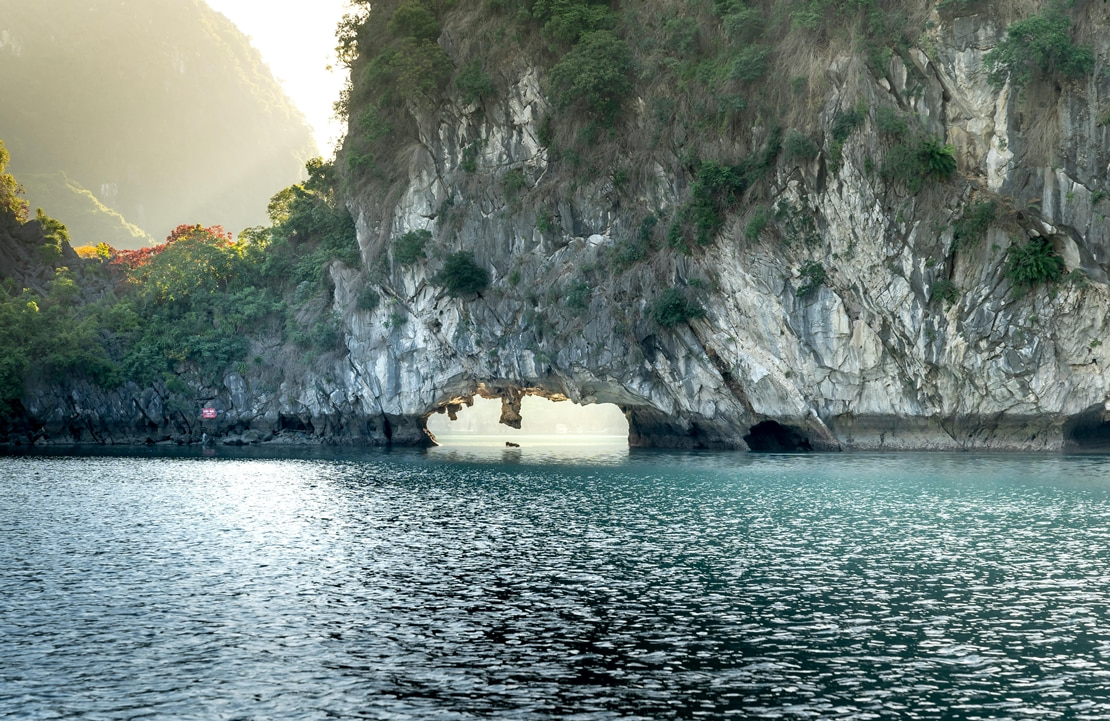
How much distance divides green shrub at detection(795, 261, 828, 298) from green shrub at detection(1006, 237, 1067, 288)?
8170 mm

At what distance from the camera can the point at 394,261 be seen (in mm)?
54625

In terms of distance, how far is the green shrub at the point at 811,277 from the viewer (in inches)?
1689

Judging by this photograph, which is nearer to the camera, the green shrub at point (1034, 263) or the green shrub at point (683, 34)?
the green shrub at point (1034, 263)

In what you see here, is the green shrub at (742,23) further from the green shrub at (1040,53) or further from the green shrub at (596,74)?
the green shrub at (1040,53)

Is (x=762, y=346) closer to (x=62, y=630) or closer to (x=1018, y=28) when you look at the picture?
(x=1018, y=28)

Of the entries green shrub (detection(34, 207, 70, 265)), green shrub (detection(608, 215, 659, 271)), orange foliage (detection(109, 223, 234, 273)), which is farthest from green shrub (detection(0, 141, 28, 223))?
green shrub (detection(608, 215, 659, 271))

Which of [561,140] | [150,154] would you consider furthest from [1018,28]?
[150,154]

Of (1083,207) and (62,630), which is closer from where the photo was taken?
(62,630)

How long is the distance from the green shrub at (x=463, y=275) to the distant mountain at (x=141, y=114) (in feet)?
299

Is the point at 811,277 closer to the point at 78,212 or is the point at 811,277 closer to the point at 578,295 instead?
the point at 578,295

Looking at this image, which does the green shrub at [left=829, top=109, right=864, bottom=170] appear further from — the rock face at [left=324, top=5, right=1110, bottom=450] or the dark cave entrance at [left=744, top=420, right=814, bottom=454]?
the dark cave entrance at [left=744, top=420, right=814, bottom=454]

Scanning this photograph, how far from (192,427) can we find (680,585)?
174ft

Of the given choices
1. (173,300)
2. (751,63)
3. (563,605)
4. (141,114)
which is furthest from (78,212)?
(563,605)

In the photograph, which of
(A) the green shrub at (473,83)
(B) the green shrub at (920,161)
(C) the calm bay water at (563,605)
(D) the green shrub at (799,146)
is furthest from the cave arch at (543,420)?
(C) the calm bay water at (563,605)
